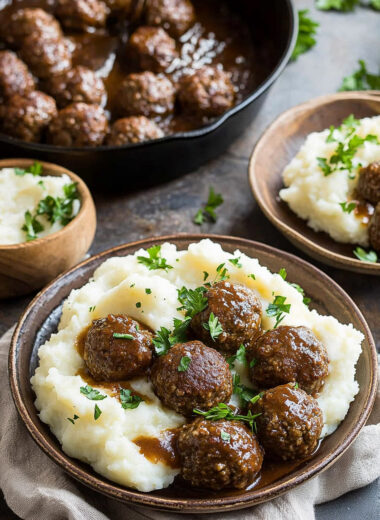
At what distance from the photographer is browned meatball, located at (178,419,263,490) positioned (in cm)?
403

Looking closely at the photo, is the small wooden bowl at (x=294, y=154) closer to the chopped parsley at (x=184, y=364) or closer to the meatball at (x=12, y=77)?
the chopped parsley at (x=184, y=364)

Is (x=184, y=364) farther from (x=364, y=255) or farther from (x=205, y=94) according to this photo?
(x=205, y=94)

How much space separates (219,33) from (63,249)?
400cm

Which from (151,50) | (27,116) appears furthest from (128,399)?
(151,50)

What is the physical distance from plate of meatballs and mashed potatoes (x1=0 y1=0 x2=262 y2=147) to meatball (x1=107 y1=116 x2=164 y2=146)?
0.01 metres

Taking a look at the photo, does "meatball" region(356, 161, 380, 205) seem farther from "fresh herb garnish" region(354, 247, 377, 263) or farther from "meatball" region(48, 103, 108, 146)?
"meatball" region(48, 103, 108, 146)

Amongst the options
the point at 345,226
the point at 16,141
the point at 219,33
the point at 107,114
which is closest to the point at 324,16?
the point at 219,33

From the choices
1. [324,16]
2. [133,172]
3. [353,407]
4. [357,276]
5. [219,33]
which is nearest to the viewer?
[353,407]

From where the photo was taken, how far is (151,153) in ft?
21.9

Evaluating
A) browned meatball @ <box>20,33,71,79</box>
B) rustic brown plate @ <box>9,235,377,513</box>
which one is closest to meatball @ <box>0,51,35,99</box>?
browned meatball @ <box>20,33,71,79</box>

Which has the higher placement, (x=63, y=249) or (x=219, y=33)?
(x=219, y=33)

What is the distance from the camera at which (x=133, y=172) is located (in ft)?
22.6

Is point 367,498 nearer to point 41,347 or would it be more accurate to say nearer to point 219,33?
point 41,347

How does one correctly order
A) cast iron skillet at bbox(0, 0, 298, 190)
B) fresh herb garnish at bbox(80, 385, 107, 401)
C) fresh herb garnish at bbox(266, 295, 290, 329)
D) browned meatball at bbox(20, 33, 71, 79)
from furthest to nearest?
browned meatball at bbox(20, 33, 71, 79), cast iron skillet at bbox(0, 0, 298, 190), fresh herb garnish at bbox(266, 295, 290, 329), fresh herb garnish at bbox(80, 385, 107, 401)
